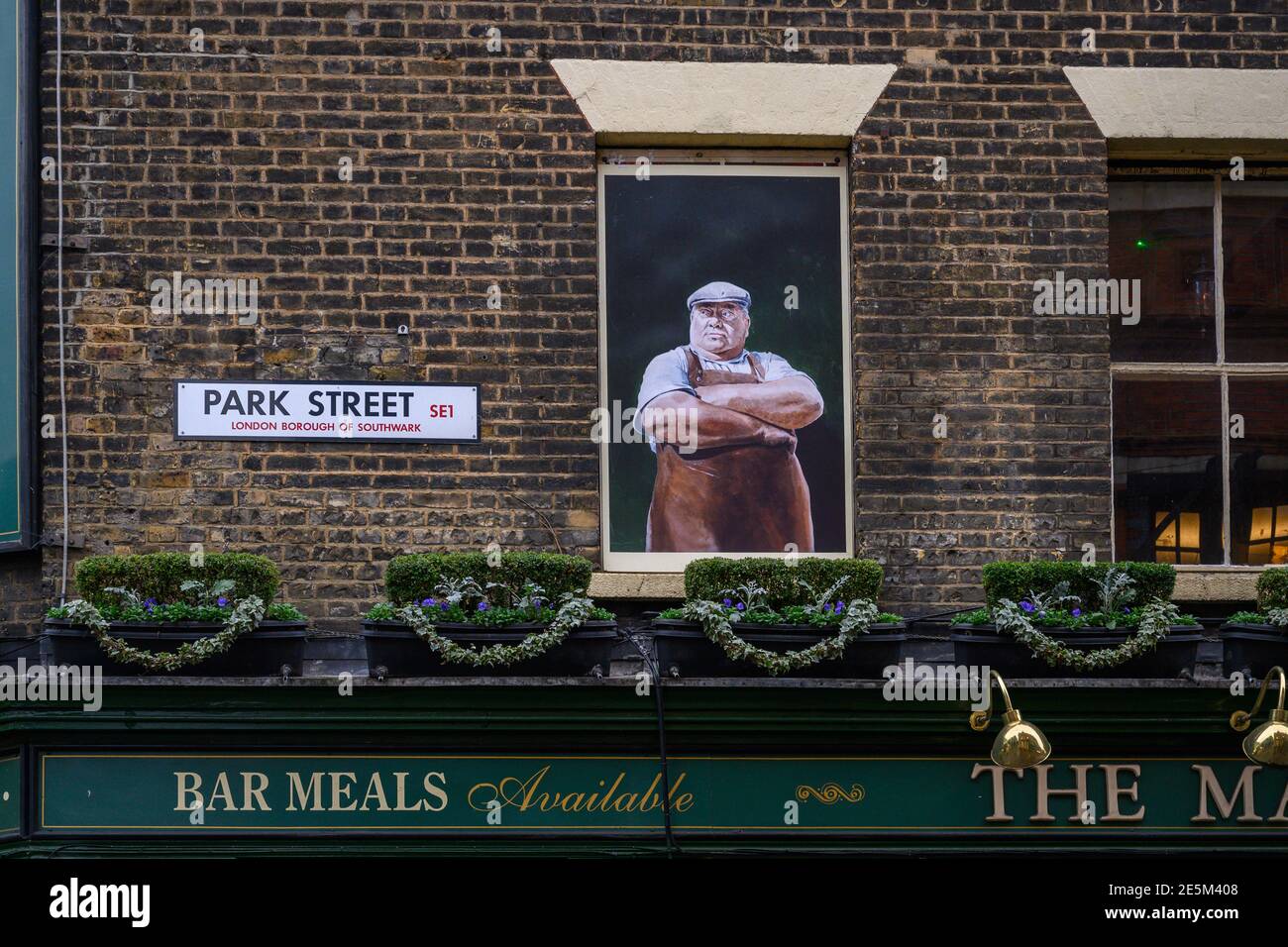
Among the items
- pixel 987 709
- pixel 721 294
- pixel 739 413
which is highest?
pixel 721 294

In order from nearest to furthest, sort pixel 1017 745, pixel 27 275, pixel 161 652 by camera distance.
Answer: pixel 1017 745, pixel 161 652, pixel 27 275

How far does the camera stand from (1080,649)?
6988 mm

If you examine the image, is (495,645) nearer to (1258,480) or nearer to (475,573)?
(475,573)

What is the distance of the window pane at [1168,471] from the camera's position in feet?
26.4

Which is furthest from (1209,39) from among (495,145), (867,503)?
(495,145)

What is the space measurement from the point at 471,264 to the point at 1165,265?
366 centimetres

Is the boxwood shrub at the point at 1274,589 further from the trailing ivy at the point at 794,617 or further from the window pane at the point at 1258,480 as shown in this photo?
the trailing ivy at the point at 794,617

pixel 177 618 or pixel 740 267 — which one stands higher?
pixel 740 267

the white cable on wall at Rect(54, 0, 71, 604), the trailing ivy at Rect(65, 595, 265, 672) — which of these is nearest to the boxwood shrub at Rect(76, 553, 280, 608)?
the trailing ivy at Rect(65, 595, 265, 672)

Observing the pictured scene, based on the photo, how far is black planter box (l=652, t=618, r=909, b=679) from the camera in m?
6.96

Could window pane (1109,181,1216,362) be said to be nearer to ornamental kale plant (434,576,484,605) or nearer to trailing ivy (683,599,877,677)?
trailing ivy (683,599,877,677)

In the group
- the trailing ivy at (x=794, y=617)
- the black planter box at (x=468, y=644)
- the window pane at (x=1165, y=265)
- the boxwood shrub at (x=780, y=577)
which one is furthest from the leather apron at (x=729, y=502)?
the window pane at (x=1165, y=265)

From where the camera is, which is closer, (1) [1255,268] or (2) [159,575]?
(2) [159,575]

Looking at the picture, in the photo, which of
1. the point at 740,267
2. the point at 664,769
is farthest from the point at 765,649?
the point at 740,267
